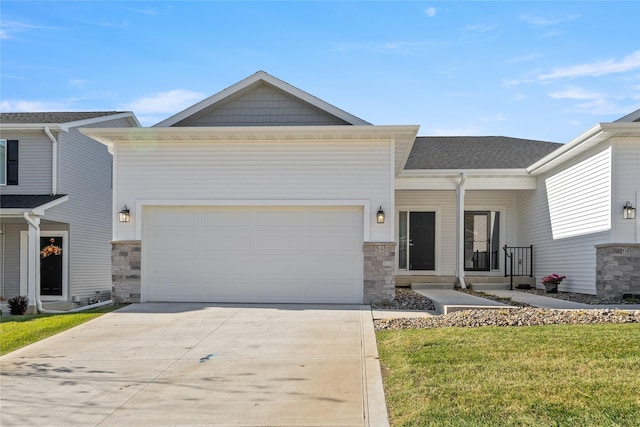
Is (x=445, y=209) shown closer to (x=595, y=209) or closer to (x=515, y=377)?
(x=595, y=209)

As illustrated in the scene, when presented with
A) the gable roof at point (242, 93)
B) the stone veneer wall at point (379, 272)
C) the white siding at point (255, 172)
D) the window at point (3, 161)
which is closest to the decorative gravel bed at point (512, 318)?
the stone veneer wall at point (379, 272)

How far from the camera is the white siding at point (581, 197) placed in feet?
38.2

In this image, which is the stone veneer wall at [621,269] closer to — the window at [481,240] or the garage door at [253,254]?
the garage door at [253,254]

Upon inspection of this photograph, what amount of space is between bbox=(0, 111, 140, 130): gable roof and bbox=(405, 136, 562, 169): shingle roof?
32.9 ft

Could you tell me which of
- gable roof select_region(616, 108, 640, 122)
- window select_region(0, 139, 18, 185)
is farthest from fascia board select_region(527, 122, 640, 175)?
window select_region(0, 139, 18, 185)

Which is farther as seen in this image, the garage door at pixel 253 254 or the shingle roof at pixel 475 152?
the shingle roof at pixel 475 152

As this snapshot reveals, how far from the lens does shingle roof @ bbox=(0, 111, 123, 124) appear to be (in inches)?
652

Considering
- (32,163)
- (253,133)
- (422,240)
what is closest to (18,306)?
(32,163)

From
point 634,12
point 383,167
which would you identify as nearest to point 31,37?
point 383,167

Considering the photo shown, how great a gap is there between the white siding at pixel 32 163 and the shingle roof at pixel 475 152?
10.5 m

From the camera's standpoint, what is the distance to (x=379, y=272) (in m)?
11.4

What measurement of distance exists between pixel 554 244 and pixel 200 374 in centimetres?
Result: 1126

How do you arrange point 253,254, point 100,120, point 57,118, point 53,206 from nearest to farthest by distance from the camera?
point 253,254
point 53,206
point 57,118
point 100,120

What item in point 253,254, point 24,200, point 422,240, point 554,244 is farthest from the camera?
point 422,240
